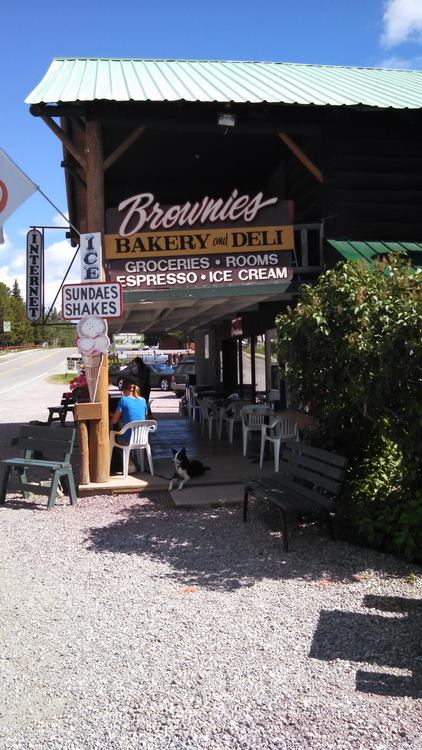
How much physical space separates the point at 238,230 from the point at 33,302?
3.27 m

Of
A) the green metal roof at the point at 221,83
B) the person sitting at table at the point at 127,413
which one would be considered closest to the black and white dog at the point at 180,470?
the person sitting at table at the point at 127,413

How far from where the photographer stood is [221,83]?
9.46 m

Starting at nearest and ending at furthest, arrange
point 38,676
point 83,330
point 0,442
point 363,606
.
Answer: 1. point 38,676
2. point 363,606
3. point 83,330
4. point 0,442

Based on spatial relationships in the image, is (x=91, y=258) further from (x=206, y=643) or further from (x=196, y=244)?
(x=206, y=643)

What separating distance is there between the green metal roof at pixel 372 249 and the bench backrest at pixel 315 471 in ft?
9.67

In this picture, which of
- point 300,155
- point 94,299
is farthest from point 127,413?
point 300,155

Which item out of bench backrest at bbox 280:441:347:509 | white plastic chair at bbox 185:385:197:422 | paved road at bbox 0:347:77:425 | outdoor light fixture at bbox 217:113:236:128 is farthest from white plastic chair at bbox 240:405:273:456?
paved road at bbox 0:347:77:425

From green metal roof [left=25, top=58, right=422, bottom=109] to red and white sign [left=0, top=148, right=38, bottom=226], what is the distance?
240 cm

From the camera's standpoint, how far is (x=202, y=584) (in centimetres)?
494

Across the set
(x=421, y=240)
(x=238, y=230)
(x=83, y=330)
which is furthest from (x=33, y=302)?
(x=421, y=240)

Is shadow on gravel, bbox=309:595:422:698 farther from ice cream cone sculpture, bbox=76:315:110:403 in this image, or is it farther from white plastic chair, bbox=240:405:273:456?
white plastic chair, bbox=240:405:273:456

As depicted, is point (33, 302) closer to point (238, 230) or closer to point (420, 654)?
point (238, 230)

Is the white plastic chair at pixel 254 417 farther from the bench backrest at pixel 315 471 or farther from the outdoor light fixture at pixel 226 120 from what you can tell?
the outdoor light fixture at pixel 226 120

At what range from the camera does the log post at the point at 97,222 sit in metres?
8.17
